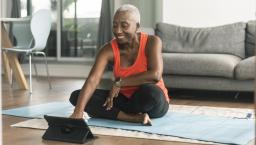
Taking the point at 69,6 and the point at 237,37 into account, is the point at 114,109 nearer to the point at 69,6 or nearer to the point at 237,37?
the point at 237,37

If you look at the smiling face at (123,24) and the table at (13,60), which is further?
the table at (13,60)

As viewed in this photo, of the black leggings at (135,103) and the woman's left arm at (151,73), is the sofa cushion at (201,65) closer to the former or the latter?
the black leggings at (135,103)

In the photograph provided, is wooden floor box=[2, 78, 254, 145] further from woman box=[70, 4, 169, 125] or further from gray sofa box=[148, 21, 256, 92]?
woman box=[70, 4, 169, 125]

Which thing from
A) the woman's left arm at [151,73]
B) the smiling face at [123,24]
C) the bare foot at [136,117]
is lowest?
the bare foot at [136,117]

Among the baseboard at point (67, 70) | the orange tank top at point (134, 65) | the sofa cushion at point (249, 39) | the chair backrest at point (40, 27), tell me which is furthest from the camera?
the baseboard at point (67, 70)

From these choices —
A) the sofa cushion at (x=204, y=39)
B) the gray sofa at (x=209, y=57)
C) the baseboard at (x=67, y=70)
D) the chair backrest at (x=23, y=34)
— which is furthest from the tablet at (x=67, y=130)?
the baseboard at (x=67, y=70)

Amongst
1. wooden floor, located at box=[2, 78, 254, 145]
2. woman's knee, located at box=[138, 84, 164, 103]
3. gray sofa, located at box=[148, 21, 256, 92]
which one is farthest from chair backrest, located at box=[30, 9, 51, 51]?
woman's knee, located at box=[138, 84, 164, 103]

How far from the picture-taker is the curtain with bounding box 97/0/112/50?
580cm

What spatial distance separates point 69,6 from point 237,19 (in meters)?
2.57

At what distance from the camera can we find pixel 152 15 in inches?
220

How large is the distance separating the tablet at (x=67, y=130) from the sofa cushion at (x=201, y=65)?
1.89 meters

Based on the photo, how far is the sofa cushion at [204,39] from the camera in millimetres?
4273

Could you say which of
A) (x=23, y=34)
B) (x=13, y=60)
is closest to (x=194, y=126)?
(x=13, y=60)

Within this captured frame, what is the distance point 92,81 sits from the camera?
235 cm
